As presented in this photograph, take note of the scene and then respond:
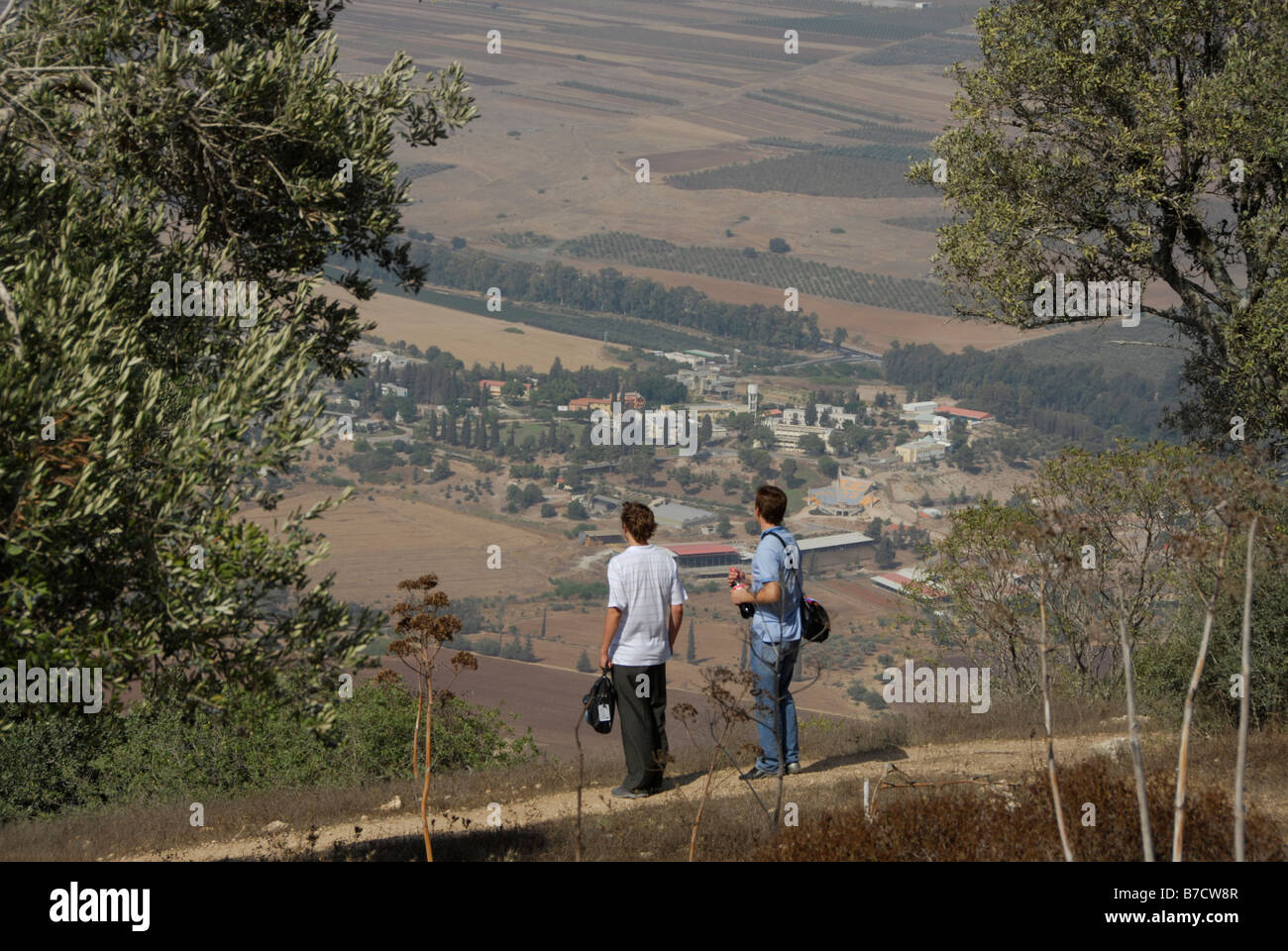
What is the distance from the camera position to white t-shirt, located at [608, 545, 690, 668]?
866cm

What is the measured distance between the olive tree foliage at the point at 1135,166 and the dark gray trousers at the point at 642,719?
24.2 feet

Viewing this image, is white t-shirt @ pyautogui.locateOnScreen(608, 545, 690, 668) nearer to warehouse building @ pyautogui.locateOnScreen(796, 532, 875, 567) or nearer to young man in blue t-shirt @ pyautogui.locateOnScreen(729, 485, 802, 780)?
young man in blue t-shirt @ pyautogui.locateOnScreen(729, 485, 802, 780)

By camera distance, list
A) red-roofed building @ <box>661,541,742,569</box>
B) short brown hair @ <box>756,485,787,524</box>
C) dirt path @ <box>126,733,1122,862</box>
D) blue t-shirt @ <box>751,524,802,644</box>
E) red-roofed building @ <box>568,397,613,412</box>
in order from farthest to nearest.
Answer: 1. red-roofed building @ <box>568,397,613,412</box>
2. red-roofed building @ <box>661,541,742,569</box>
3. dirt path @ <box>126,733,1122,862</box>
4. short brown hair @ <box>756,485,787,524</box>
5. blue t-shirt @ <box>751,524,802,644</box>

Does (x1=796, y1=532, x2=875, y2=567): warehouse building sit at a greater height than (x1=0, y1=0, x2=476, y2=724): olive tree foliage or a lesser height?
lesser

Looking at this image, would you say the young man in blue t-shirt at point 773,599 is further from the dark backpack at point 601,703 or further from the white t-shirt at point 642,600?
the dark backpack at point 601,703

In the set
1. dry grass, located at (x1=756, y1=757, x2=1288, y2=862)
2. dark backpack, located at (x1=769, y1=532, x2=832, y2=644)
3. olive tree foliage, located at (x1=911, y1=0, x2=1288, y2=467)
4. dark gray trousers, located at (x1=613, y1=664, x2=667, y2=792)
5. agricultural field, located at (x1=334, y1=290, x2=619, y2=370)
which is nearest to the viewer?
dry grass, located at (x1=756, y1=757, x2=1288, y2=862)

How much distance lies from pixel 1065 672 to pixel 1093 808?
9.07m

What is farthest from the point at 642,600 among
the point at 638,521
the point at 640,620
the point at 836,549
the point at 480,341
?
the point at 480,341

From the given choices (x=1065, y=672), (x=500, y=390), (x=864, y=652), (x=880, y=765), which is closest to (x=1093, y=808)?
(x=880, y=765)

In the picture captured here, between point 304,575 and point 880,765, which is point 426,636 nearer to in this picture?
point 304,575

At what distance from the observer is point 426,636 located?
6.92 m

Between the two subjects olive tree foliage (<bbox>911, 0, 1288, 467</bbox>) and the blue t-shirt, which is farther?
olive tree foliage (<bbox>911, 0, 1288, 467</bbox>)

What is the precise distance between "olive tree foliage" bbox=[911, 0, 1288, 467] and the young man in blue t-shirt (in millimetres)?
6167

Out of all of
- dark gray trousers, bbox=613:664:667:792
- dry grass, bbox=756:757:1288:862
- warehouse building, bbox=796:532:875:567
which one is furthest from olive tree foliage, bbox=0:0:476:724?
warehouse building, bbox=796:532:875:567
